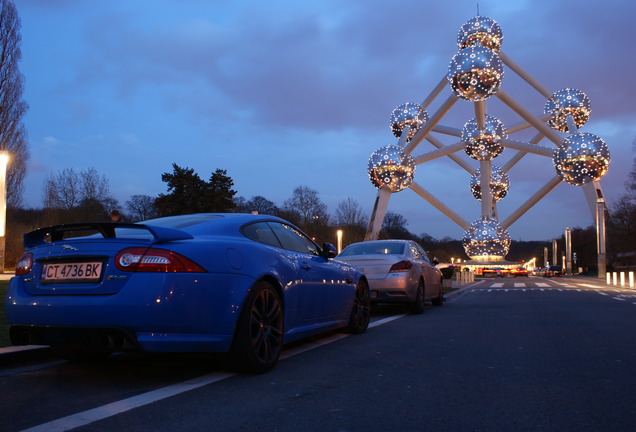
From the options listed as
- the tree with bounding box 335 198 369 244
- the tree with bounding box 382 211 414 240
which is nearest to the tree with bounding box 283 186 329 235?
the tree with bounding box 335 198 369 244

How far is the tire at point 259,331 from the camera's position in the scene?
4.81 meters

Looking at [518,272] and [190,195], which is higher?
[190,195]

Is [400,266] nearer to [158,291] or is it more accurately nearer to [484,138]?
[158,291]


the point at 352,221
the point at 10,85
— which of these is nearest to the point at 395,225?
the point at 352,221

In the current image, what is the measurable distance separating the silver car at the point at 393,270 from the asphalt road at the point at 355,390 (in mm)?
3287

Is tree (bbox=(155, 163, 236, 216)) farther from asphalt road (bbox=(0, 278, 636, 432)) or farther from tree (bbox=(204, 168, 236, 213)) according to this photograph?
asphalt road (bbox=(0, 278, 636, 432))

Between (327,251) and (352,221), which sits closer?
(327,251)

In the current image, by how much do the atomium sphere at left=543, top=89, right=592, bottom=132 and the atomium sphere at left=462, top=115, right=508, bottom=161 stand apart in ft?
18.2

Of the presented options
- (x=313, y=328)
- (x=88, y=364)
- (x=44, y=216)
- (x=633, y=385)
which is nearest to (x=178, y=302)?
(x=88, y=364)

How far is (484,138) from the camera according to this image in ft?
155

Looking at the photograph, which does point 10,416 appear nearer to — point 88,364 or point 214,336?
point 214,336

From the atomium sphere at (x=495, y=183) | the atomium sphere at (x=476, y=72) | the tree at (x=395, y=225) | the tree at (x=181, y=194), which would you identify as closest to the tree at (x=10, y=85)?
the tree at (x=181, y=194)

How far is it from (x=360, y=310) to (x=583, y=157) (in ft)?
122

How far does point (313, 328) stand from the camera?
6.27 meters
